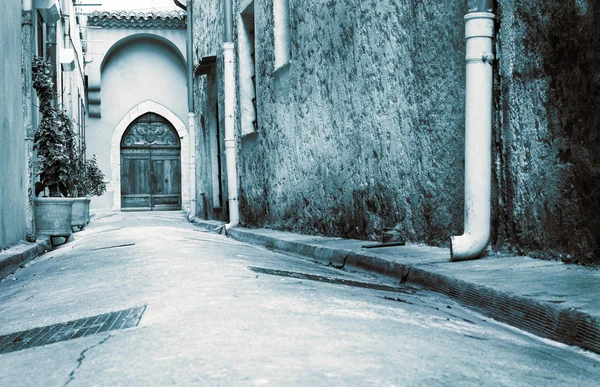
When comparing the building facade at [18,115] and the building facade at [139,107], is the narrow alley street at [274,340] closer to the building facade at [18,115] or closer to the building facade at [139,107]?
the building facade at [18,115]

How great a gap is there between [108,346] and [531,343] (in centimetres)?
156

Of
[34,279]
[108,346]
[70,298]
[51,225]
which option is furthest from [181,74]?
[108,346]

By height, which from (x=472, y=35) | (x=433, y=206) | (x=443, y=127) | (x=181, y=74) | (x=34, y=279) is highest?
(x=181, y=74)

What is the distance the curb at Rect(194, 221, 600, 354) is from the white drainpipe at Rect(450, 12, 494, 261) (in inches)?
15.6

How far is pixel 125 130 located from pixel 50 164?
14009 mm

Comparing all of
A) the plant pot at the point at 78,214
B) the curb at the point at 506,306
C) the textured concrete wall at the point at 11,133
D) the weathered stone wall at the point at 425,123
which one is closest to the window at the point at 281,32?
the weathered stone wall at the point at 425,123

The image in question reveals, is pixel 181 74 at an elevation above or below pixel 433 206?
above

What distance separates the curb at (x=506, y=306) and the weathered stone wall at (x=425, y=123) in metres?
0.64

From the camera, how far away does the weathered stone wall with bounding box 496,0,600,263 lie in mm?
3930

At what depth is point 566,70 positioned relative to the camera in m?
4.11

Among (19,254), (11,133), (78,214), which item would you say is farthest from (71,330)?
(78,214)

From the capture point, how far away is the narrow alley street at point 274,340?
2262 millimetres

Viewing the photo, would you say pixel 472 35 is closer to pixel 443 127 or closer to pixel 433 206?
pixel 443 127

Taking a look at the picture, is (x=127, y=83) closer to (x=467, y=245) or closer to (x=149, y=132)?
(x=149, y=132)
